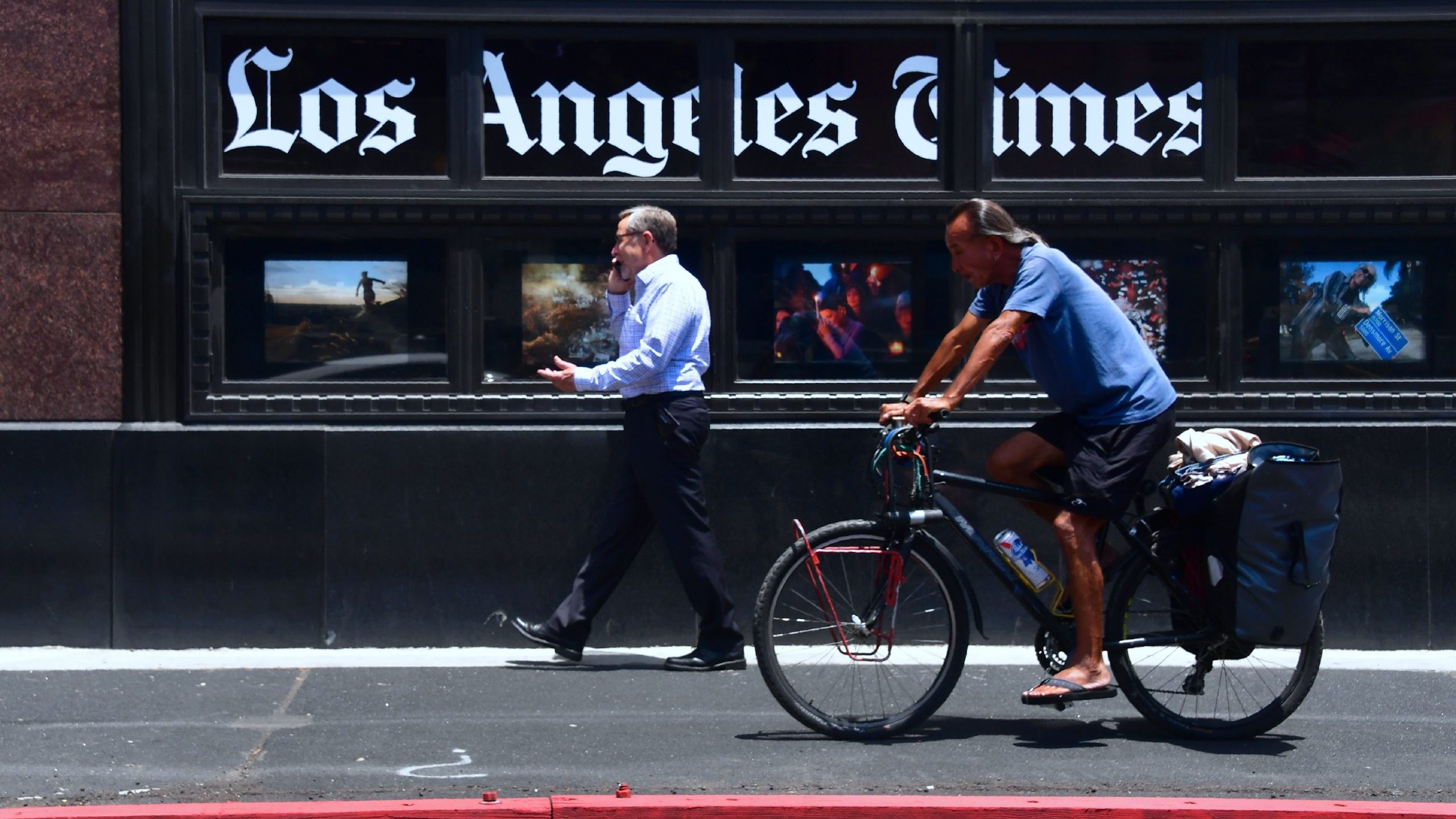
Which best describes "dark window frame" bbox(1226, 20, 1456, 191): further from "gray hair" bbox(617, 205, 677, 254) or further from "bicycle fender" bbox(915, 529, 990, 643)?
"bicycle fender" bbox(915, 529, 990, 643)

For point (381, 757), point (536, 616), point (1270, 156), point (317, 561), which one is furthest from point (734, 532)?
point (1270, 156)

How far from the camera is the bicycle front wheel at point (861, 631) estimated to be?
5617 mm

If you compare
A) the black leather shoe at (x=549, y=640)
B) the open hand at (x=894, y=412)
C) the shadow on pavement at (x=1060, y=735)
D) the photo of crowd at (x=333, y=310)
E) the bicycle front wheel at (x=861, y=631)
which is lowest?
the shadow on pavement at (x=1060, y=735)

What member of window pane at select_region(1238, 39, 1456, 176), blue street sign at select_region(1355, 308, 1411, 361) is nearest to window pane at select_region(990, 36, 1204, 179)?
window pane at select_region(1238, 39, 1456, 176)

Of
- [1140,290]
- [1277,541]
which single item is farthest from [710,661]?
[1140,290]

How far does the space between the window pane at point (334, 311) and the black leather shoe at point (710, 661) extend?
1.65 meters

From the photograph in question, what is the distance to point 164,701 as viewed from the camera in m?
6.35

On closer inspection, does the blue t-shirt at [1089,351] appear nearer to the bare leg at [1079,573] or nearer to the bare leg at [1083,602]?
the bare leg at [1079,573]

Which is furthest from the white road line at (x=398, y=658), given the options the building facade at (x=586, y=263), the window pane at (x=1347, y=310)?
the window pane at (x=1347, y=310)

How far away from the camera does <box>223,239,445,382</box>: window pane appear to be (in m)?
7.48

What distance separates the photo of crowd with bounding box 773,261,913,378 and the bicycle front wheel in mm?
2013

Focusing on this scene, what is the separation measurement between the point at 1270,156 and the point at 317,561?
14.7ft

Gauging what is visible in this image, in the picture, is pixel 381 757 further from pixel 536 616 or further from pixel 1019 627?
pixel 1019 627

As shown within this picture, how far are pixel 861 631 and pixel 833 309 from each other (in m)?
2.26
